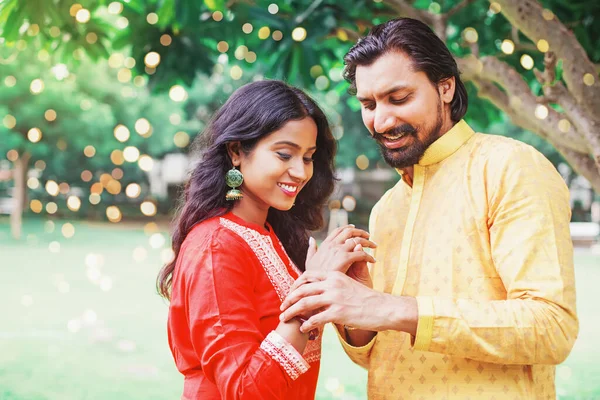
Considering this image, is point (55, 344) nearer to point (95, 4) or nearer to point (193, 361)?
point (95, 4)

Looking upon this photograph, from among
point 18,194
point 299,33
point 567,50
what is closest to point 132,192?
point 18,194

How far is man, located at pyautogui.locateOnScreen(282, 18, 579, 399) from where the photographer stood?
1738 mm

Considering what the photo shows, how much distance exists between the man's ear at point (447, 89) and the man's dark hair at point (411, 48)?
0.01m

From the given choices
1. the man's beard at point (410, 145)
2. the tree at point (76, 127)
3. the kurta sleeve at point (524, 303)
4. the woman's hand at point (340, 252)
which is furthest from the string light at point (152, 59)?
the tree at point (76, 127)

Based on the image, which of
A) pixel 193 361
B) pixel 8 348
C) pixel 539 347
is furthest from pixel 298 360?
pixel 8 348

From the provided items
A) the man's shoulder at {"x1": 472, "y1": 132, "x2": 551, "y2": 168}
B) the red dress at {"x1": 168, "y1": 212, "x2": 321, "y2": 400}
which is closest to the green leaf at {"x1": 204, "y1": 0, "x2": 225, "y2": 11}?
the red dress at {"x1": 168, "y1": 212, "x2": 321, "y2": 400}

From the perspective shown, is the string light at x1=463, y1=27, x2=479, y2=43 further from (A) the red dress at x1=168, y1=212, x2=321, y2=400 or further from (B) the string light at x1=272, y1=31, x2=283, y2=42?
(A) the red dress at x1=168, y1=212, x2=321, y2=400

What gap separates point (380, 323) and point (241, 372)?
1.28ft

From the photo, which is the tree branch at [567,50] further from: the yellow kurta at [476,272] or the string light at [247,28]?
the string light at [247,28]

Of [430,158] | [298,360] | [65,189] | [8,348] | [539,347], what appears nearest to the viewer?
[539,347]

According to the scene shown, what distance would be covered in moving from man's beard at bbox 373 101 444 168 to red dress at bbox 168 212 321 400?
1.51ft

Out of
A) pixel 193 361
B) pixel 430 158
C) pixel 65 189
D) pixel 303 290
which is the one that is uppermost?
pixel 430 158

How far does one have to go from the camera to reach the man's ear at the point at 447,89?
6.91 feet

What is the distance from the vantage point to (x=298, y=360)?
6.09ft
